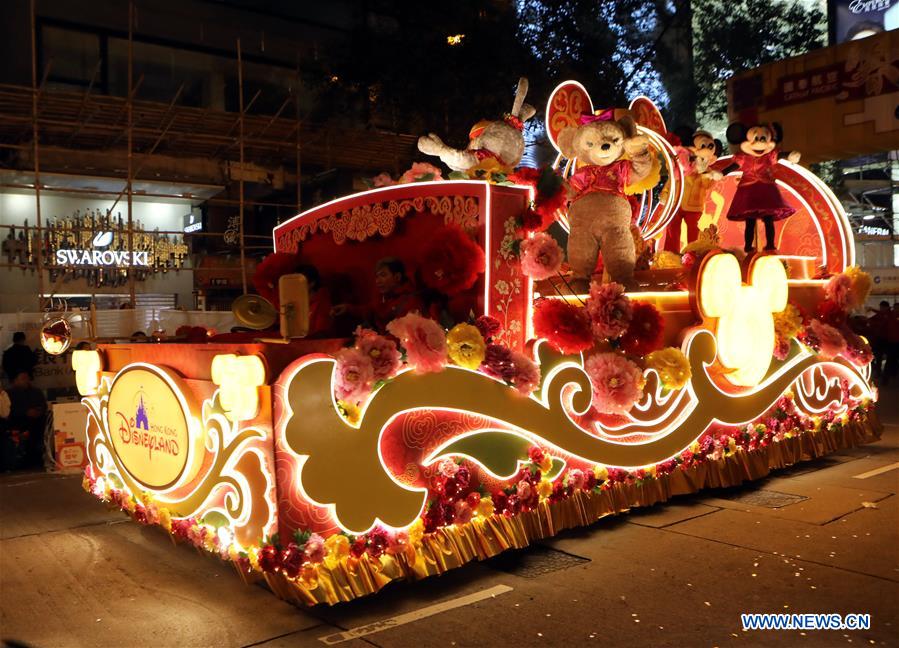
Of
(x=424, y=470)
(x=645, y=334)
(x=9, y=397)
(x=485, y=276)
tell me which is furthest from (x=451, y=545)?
(x=9, y=397)

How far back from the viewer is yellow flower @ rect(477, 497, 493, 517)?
16.4 feet

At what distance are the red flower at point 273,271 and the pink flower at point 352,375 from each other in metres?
1.84

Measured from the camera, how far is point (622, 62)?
17359mm

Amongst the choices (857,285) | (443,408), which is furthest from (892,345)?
(443,408)

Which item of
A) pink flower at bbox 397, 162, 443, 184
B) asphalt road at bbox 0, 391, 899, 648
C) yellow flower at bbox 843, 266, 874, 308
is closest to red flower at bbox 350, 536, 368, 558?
asphalt road at bbox 0, 391, 899, 648

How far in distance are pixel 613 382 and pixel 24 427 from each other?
712 centimetres

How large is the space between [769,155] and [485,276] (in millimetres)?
4380

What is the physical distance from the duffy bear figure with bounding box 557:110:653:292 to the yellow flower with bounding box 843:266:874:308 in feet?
9.77

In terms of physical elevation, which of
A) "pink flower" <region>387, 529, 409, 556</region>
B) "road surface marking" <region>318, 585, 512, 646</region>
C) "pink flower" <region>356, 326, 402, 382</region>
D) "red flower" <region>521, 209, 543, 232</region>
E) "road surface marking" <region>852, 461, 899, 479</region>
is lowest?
"road surface marking" <region>318, 585, 512, 646</region>

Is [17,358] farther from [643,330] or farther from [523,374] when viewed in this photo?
[643,330]

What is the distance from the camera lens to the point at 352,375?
4.32m

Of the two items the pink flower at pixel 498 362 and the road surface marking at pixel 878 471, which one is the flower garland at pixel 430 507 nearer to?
the pink flower at pixel 498 362

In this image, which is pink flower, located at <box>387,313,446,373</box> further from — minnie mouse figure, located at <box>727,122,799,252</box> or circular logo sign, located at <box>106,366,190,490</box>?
minnie mouse figure, located at <box>727,122,799,252</box>

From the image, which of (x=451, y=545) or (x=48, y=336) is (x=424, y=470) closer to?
(x=451, y=545)
